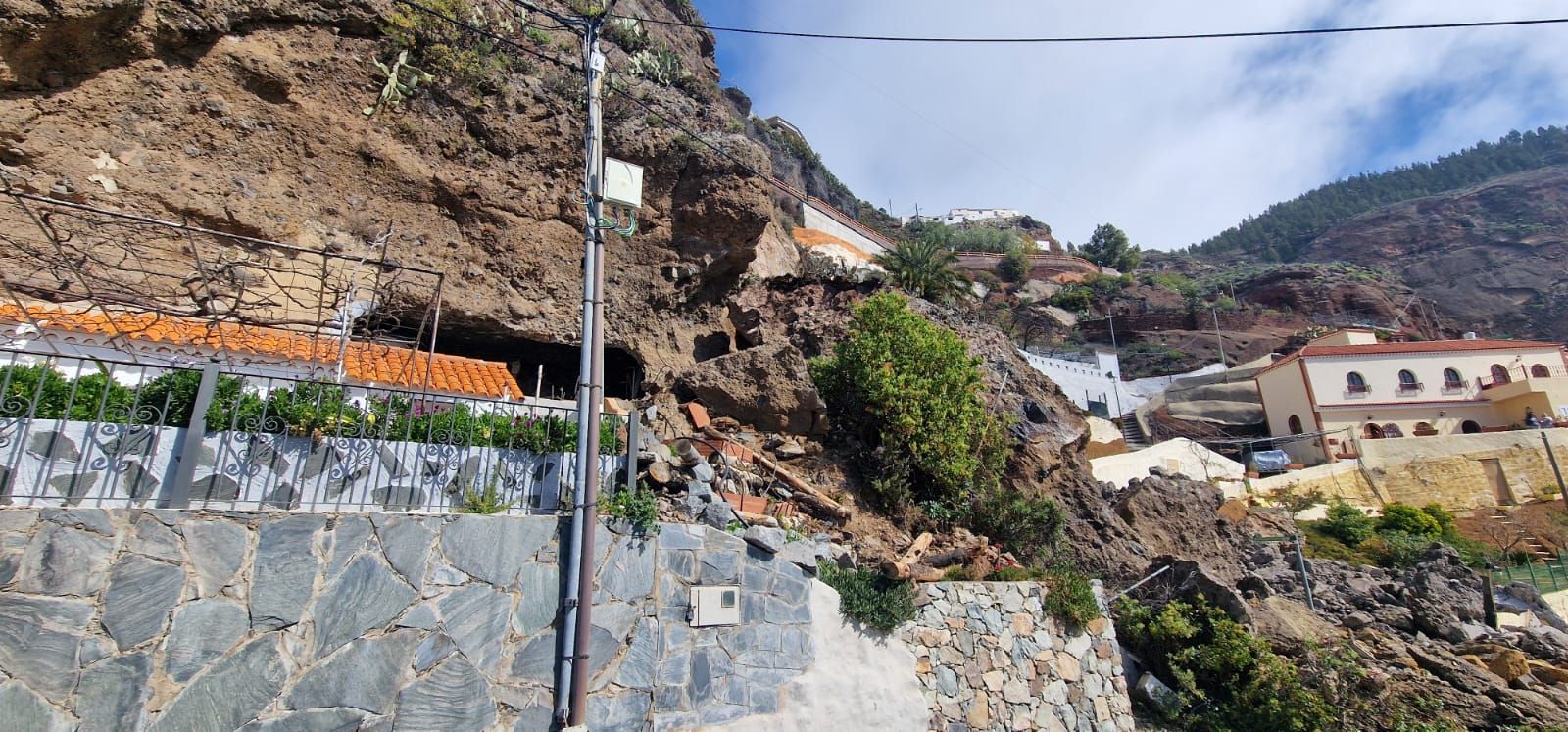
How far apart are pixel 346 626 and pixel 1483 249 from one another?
10095 cm

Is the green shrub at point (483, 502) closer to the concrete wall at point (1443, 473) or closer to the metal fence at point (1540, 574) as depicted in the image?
the metal fence at point (1540, 574)

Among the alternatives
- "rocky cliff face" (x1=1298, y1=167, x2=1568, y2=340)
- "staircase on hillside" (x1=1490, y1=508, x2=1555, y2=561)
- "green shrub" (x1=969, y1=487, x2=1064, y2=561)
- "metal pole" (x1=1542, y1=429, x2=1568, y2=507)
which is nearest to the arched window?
"metal pole" (x1=1542, y1=429, x2=1568, y2=507)

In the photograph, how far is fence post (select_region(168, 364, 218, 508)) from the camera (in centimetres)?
555

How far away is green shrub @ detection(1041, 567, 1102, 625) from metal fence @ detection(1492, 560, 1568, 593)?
51.1 ft

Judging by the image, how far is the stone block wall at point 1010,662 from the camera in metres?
8.62

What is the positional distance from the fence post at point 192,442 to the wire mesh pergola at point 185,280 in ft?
4.83

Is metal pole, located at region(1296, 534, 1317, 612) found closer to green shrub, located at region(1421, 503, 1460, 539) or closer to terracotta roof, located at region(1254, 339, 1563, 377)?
green shrub, located at region(1421, 503, 1460, 539)

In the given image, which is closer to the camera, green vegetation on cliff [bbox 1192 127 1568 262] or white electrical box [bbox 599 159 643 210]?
white electrical box [bbox 599 159 643 210]

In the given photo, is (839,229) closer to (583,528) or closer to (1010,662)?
(1010,662)

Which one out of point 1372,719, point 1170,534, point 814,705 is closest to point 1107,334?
point 1170,534

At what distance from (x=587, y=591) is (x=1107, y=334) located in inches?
2041

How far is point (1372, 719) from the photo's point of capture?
9562 mm

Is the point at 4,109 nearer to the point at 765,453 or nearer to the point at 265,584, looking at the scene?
the point at 265,584

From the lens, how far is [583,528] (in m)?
6.55
